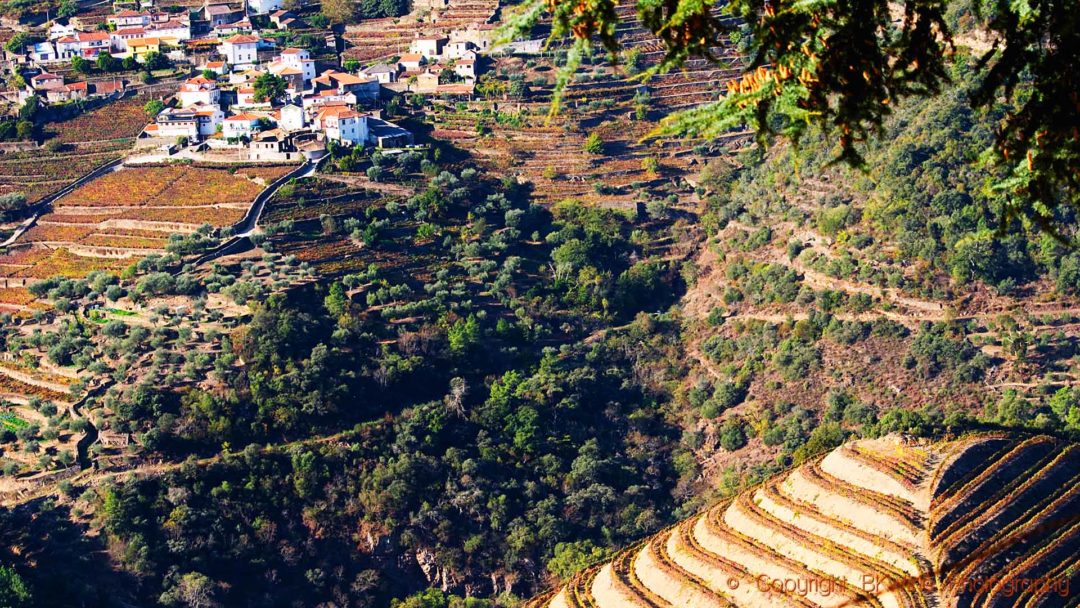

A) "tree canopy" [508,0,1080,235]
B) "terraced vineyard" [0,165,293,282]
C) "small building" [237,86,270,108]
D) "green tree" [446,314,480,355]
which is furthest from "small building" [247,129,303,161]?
"tree canopy" [508,0,1080,235]

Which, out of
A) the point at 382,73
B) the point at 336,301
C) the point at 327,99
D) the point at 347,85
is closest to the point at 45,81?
the point at 327,99

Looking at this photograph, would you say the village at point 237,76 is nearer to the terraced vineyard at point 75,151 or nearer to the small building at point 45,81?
the small building at point 45,81

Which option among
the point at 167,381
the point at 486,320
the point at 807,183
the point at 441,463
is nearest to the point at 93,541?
the point at 167,381

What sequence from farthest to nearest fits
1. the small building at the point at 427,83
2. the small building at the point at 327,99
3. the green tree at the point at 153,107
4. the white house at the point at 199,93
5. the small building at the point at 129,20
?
the small building at the point at 129,20
the small building at the point at 427,83
the green tree at the point at 153,107
the white house at the point at 199,93
the small building at the point at 327,99

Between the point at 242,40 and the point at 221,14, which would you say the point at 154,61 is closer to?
the point at 242,40

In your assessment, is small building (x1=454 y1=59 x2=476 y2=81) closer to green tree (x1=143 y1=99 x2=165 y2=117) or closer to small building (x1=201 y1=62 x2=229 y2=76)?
small building (x1=201 y1=62 x2=229 y2=76)

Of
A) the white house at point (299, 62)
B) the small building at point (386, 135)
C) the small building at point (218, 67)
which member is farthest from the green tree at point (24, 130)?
the small building at point (386, 135)

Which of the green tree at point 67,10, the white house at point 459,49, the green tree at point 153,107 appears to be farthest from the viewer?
the green tree at point 67,10
